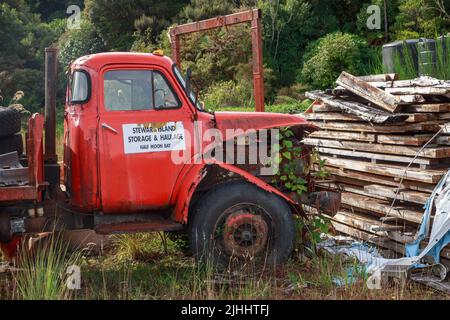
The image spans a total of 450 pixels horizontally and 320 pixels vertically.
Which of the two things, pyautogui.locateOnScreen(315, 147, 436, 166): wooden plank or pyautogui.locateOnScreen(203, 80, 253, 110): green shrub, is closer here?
pyautogui.locateOnScreen(315, 147, 436, 166): wooden plank

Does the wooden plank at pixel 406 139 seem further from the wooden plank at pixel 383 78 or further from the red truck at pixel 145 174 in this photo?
the red truck at pixel 145 174

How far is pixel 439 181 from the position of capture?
258 inches

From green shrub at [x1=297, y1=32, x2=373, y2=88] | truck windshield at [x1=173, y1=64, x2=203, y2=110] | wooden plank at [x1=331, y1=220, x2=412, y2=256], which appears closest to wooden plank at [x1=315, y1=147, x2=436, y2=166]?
wooden plank at [x1=331, y1=220, x2=412, y2=256]

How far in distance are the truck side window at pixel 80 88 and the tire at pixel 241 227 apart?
5.12 ft

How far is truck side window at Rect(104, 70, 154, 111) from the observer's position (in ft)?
19.9

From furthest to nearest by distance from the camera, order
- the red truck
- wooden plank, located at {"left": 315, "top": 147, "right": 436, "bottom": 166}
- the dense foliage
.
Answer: the dense foliage
wooden plank, located at {"left": 315, "top": 147, "right": 436, "bottom": 166}
the red truck

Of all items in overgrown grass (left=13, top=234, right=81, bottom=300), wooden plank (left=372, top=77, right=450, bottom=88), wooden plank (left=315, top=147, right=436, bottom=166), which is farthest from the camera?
wooden plank (left=372, top=77, right=450, bottom=88)

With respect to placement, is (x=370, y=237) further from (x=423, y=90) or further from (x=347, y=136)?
(x=423, y=90)

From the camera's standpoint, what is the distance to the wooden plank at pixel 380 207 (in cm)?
676

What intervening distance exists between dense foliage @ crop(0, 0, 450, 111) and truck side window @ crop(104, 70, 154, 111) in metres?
11.6

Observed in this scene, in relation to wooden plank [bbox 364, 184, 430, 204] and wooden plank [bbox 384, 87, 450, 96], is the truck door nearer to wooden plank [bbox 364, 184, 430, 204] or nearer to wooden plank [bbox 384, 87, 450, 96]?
wooden plank [bbox 364, 184, 430, 204]

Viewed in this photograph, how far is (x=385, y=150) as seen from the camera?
7.54 meters
